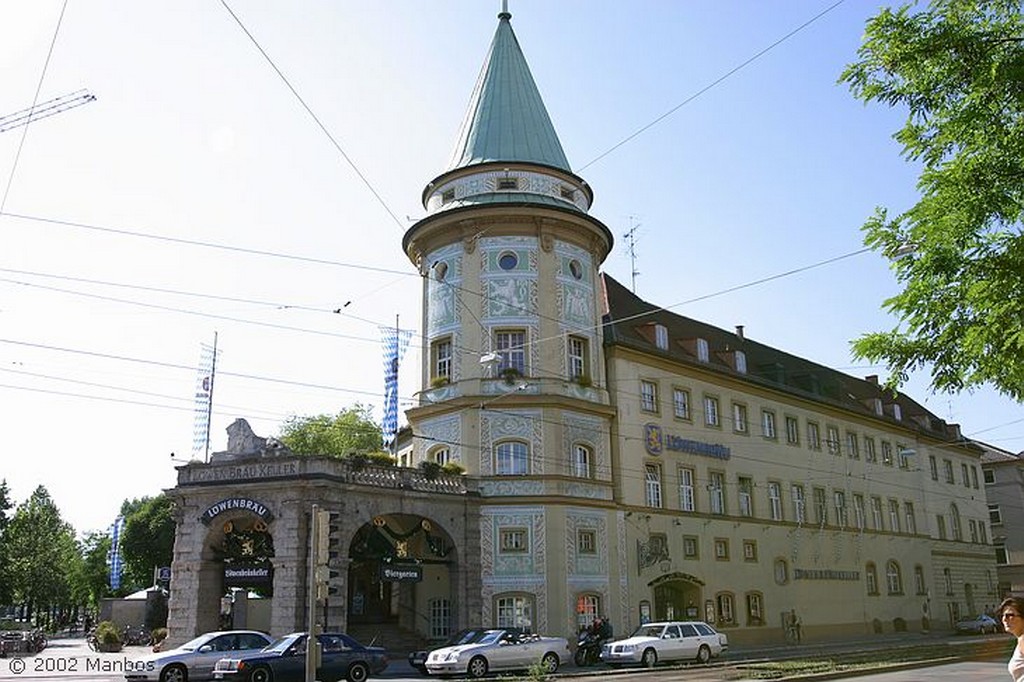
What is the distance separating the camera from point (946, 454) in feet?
221

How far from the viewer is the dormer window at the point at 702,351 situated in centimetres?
4600

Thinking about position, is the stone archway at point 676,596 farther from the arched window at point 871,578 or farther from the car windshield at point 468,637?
the arched window at point 871,578

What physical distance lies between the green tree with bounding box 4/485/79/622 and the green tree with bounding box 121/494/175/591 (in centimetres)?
912

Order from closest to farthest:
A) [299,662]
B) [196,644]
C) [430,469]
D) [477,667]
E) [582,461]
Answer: [299,662], [196,644], [477,667], [430,469], [582,461]

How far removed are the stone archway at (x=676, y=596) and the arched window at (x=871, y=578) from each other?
17.4 metres

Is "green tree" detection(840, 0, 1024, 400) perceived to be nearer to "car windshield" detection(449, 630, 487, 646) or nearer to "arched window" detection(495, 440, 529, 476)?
"car windshield" detection(449, 630, 487, 646)

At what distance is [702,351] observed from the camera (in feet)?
152

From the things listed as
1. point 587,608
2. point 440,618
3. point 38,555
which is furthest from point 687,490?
point 38,555

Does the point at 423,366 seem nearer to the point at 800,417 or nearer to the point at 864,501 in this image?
the point at 800,417

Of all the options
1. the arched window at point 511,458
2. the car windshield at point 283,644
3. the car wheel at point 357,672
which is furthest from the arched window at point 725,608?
the car windshield at point 283,644

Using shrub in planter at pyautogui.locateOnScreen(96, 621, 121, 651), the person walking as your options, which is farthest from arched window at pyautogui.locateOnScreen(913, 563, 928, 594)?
the person walking

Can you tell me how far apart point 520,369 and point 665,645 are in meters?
11.9

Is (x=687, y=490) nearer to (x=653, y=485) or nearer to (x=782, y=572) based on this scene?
(x=653, y=485)

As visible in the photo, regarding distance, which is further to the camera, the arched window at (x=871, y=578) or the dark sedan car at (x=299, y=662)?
the arched window at (x=871, y=578)
